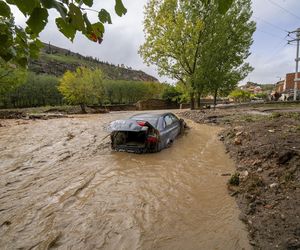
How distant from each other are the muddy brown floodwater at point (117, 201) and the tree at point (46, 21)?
299 cm

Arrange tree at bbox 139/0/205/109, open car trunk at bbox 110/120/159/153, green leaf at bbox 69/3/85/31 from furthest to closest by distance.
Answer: tree at bbox 139/0/205/109 < open car trunk at bbox 110/120/159/153 < green leaf at bbox 69/3/85/31

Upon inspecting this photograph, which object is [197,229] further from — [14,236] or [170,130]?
[170,130]

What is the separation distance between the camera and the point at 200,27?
75.2 feet

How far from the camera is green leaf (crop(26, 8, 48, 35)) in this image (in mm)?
1410

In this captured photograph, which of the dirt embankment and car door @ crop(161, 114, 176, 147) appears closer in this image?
the dirt embankment

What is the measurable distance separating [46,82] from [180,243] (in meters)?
51.7

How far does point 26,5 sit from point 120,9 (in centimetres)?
57

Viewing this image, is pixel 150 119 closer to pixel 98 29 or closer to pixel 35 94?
pixel 98 29

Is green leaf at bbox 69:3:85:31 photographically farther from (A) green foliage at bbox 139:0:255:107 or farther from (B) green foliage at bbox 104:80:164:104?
(B) green foliage at bbox 104:80:164:104

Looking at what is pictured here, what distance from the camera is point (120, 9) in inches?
66.1

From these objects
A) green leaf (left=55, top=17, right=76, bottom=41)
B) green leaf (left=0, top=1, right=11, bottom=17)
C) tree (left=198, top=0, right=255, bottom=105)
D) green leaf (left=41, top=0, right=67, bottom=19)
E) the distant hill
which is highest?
the distant hill

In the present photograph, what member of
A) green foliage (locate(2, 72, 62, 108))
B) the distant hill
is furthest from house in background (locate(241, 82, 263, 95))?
green foliage (locate(2, 72, 62, 108))

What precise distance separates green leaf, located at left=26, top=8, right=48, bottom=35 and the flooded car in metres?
7.29

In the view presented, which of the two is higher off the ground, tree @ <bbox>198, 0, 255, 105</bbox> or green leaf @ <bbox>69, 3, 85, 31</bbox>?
tree @ <bbox>198, 0, 255, 105</bbox>
